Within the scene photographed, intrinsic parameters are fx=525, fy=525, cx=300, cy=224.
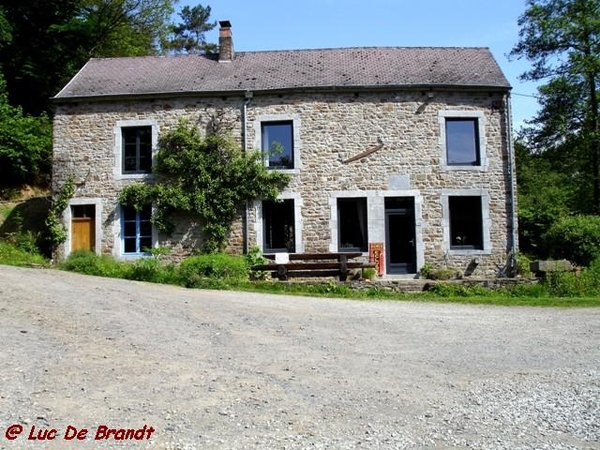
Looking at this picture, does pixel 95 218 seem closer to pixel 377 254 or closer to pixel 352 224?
pixel 352 224

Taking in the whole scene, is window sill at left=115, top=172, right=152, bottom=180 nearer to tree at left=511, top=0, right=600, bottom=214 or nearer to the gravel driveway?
the gravel driveway

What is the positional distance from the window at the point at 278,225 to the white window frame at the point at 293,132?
108 centimetres

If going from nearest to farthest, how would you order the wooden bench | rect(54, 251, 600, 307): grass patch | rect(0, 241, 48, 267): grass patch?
rect(54, 251, 600, 307): grass patch < the wooden bench < rect(0, 241, 48, 267): grass patch

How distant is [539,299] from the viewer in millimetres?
11453

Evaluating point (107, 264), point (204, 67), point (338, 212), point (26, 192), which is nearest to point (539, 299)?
point (338, 212)

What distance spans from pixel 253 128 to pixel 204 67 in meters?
3.31

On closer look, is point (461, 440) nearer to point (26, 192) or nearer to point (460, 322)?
point (460, 322)

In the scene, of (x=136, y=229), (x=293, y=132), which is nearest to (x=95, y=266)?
(x=136, y=229)

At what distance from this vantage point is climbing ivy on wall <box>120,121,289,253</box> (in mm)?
15383

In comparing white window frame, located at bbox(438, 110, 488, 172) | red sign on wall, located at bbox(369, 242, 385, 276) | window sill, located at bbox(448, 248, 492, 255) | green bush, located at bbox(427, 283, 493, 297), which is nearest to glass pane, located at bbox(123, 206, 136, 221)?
red sign on wall, located at bbox(369, 242, 385, 276)

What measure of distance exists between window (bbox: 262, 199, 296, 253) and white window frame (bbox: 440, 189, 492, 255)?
446 centimetres

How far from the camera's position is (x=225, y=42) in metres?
17.9

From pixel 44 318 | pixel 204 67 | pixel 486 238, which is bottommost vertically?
pixel 44 318

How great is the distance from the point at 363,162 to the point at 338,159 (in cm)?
75
